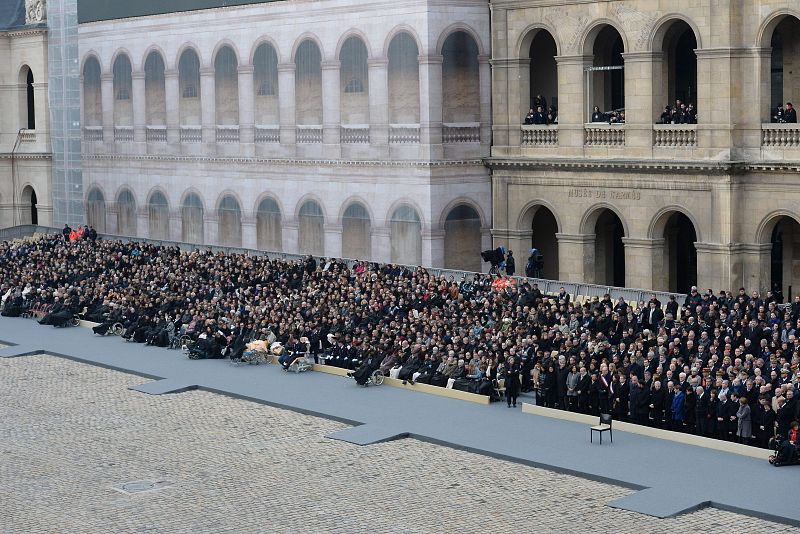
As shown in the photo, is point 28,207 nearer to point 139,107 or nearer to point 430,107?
point 139,107

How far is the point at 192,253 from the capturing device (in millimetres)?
56281

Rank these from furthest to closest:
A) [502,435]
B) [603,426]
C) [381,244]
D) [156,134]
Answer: [156,134], [381,244], [502,435], [603,426]

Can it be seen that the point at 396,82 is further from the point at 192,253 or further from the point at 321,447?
the point at 321,447

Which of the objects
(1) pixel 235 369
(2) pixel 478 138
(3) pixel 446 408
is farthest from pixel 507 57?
(3) pixel 446 408

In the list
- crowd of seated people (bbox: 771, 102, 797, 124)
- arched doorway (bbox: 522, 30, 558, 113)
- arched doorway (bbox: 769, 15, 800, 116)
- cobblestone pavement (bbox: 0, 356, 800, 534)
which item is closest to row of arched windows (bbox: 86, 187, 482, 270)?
arched doorway (bbox: 522, 30, 558, 113)

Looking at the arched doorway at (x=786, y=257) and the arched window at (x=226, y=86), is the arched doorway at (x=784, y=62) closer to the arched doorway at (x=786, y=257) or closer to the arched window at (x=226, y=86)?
the arched doorway at (x=786, y=257)

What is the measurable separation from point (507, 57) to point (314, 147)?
908 cm

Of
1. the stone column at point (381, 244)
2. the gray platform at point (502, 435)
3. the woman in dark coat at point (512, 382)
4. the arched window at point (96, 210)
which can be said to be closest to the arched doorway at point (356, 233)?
the stone column at point (381, 244)

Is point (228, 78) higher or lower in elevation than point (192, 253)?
higher

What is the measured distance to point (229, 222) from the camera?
61.8 meters

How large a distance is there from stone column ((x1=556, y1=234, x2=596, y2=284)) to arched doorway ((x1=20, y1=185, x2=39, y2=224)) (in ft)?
111

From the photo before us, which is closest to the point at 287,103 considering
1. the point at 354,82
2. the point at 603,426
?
the point at 354,82

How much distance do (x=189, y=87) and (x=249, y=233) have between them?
7067mm

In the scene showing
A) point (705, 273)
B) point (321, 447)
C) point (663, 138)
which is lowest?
point (321, 447)
